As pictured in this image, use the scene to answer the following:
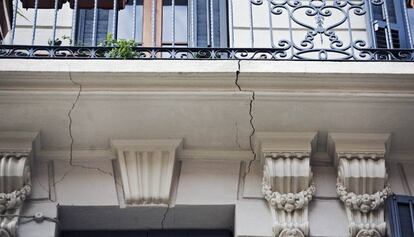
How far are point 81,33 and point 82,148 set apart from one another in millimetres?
1803

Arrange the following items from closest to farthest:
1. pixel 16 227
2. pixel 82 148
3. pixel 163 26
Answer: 1. pixel 16 227
2. pixel 82 148
3. pixel 163 26

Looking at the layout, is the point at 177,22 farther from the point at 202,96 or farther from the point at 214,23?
the point at 202,96

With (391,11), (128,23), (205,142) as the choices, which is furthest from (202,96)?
(391,11)

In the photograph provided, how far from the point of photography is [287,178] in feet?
20.2

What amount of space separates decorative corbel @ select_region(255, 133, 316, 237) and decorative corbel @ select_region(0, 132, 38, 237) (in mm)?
1603

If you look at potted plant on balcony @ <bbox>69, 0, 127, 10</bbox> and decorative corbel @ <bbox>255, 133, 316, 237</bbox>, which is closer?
decorative corbel @ <bbox>255, 133, 316, 237</bbox>

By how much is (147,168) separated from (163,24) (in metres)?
2.03

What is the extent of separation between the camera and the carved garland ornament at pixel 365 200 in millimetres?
6117

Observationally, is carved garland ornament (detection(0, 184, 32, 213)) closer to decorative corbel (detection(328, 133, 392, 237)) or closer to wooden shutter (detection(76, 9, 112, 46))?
wooden shutter (detection(76, 9, 112, 46))

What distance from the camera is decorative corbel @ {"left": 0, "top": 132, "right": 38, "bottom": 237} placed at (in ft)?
19.8

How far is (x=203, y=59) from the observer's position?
620 centimetres

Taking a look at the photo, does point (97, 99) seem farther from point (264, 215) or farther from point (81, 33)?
point (81, 33)

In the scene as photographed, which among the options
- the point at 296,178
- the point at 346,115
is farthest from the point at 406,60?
the point at 296,178

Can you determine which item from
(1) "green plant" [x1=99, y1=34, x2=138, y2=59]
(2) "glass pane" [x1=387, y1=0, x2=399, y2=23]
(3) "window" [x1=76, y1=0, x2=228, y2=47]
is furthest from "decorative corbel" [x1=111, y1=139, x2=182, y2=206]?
(2) "glass pane" [x1=387, y1=0, x2=399, y2=23]
